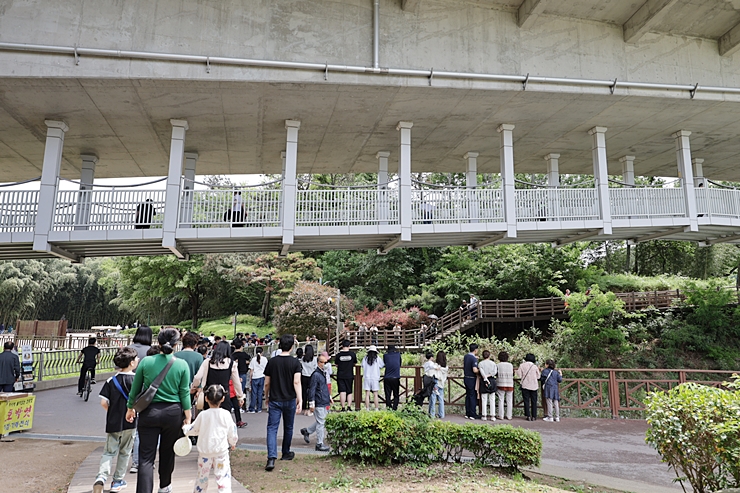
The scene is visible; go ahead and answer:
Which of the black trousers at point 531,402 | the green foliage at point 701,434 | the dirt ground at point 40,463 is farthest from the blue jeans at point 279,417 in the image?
the black trousers at point 531,402

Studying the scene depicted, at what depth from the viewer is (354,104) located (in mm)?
14078

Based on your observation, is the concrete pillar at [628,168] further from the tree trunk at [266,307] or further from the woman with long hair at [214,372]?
the tree trunk at [266,307]

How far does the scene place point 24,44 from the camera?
11695 mm

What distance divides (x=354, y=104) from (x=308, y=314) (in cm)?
1865

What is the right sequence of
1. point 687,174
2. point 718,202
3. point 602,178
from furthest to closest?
1. point 718,202
2. point 687,174
3. point 602,178

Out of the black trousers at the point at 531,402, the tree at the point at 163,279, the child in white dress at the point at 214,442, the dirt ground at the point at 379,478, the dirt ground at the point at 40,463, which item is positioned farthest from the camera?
the tree at the point at 163,279

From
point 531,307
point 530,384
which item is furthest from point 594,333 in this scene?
point 530,384

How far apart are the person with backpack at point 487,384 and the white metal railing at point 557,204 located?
5.06 m

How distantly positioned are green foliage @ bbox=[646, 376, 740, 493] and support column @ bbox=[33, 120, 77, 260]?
534 inches

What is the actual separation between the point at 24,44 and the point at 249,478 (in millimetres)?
11167

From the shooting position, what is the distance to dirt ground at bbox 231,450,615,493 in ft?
20.3

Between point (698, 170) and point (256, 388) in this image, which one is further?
point (698, 170)

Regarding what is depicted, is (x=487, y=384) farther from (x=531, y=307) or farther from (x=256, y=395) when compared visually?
(x=531, y=307)

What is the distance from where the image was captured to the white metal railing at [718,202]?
53.1ft
